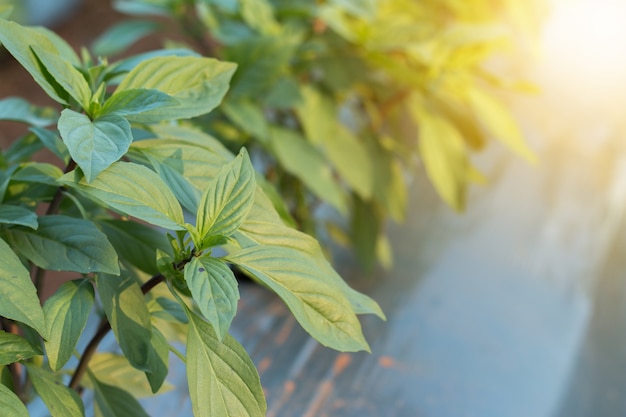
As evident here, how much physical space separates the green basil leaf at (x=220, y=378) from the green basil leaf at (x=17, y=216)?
0.38 ft

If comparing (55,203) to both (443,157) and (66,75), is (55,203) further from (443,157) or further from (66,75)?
(443,157)

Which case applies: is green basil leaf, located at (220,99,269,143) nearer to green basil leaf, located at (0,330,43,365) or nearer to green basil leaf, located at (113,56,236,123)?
green basil leaf, located at (113,56,236,123)

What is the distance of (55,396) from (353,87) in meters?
0.81

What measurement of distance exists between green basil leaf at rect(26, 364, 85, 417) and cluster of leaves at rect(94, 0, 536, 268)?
527 millimetres

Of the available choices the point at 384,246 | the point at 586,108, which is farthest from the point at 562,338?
the point at 586,108

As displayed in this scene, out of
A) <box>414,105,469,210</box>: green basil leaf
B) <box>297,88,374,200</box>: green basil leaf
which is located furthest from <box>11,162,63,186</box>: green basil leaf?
<box>414,105,469,210</box>: green basil leaf

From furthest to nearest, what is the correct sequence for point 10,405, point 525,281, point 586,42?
point 586,42, point 525,281, point 10,405

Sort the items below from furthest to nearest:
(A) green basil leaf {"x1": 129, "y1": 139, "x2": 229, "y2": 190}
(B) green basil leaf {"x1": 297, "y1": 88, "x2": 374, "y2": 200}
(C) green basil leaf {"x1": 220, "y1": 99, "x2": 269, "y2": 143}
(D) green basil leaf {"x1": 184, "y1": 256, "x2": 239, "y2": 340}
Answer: (B) green basil leaf {"x1": 297, "y1": 88, "x2": 374, "y2": 200} → (C) green basil leaf {"x1": 220, "y1": 99, "x2": 269, "y2": 143} → (A) green basil leaf {"x1": 129, "y1": 139, "x2": 229, "y2": 190} → (D) green basil leaf {"x1": 184, "y1": 256, "x2": 239, "y2": 340}

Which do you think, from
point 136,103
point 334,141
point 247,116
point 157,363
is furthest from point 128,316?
point 334,141

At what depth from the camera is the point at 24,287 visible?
1.35ft

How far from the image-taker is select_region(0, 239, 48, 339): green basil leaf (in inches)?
15.8

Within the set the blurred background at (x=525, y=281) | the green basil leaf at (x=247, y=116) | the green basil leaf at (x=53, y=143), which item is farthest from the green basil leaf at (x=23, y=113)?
the blurred background at (x=525, y=281)

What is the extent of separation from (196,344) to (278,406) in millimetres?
550

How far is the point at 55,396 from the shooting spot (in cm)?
48
